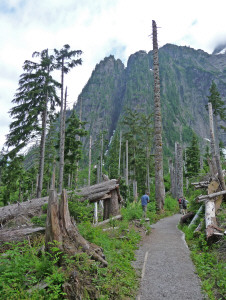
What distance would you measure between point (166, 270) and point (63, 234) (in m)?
2.99

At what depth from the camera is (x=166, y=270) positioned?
558cm

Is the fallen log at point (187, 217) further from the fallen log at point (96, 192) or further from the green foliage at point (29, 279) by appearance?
the green foliage at point (29, 279)

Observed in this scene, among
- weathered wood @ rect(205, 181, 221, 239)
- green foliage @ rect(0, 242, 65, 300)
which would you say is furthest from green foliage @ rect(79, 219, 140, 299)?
weathered wood @ rect(205, 181, 221, 239)

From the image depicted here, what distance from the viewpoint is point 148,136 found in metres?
40.7

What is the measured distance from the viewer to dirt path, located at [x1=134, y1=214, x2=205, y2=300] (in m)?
4.40

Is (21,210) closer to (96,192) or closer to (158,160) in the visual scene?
(96,192)

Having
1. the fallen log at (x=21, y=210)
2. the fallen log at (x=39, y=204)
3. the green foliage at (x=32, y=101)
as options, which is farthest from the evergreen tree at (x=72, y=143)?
the fallen log at (x=21, y=210)

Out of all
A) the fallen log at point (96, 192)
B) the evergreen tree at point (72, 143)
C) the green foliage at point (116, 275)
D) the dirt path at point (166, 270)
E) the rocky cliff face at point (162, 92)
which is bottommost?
the dirt path at point (166, 270)

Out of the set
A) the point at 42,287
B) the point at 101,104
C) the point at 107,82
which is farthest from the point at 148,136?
the point at 107,82

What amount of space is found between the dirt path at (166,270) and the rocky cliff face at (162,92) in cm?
10290

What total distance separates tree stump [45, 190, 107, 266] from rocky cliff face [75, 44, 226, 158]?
107m

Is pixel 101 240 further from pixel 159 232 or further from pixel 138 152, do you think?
pixel 138 152

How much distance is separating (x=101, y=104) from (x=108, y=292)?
452ft

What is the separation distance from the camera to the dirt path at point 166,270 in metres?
4.40
